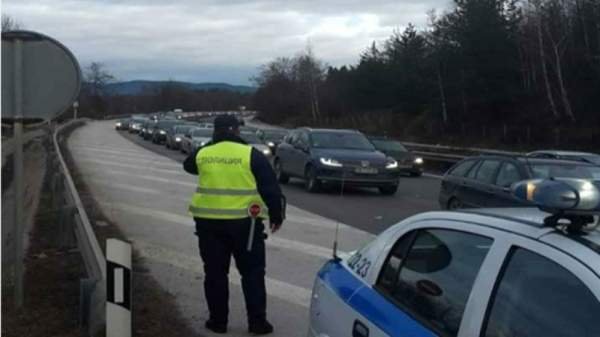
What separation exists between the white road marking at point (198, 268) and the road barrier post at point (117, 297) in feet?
7.81

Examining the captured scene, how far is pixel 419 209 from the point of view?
1872 centimetres

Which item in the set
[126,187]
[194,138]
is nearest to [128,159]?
[194,138]

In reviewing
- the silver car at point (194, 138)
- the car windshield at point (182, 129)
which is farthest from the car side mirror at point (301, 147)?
the car windshield at point (182, 129)

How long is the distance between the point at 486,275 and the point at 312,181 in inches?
730

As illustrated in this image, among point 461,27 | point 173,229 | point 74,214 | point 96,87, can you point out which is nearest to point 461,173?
point 173,229

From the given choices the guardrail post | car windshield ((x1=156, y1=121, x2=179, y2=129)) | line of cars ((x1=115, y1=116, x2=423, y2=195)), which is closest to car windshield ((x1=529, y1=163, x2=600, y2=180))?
line of cars ((x1=115, y1=116, x2=423, y2=195))

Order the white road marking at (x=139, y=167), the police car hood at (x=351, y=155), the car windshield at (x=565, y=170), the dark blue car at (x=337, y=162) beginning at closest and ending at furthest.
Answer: the car windshield at (x=565, y=170) → the dark blue car at (x=337, y=162) → the police car hood at (x=351, y=155) → the white road marking at (x=139, y=167)

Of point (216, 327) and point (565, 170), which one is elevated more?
point (565, 170)

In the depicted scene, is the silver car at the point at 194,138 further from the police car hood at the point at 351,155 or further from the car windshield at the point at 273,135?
the police car hood at the point at 351,155

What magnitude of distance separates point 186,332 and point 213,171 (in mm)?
1382

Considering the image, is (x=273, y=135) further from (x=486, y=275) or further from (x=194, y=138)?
(x=486, y=275)

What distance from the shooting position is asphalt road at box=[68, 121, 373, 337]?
27.3ft

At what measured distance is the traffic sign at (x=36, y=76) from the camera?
24.3ft

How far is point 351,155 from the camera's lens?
22.0 meters
